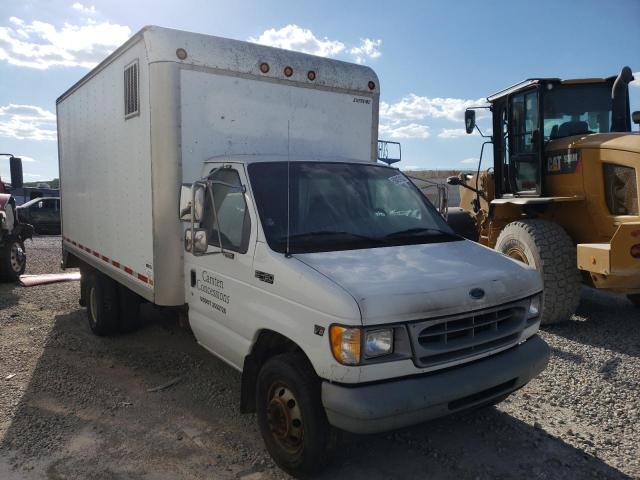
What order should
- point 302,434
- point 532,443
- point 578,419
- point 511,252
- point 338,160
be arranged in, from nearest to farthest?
point 302,434 < point 532,443 < point 578,419 < point 338,160 < point 511,252

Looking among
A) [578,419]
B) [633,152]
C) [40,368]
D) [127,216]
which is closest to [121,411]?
[40,368]

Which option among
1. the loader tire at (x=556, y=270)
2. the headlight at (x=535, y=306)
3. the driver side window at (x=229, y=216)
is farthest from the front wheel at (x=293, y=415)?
the loader tire at (x=556, y=270)

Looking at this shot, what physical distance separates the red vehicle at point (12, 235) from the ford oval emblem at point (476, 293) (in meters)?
9.80

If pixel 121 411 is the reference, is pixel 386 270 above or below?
above

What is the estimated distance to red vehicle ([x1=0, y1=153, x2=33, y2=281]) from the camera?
10.1m

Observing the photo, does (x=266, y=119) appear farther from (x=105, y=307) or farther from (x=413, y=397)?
(x=105, y=307)

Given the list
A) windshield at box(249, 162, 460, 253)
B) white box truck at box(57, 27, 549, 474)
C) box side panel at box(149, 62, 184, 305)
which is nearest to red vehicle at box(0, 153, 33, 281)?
white box truck at box(57, 27, 549, 474)

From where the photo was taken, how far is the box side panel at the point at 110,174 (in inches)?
184

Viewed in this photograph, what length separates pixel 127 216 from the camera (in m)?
5.21

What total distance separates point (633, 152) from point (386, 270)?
4332mm

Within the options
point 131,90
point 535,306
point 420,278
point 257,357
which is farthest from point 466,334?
point 131,90

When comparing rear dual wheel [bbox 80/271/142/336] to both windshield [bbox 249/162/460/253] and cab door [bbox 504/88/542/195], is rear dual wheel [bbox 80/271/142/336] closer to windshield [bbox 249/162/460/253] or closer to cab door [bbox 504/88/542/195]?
windshield [bbox 249/162/460/253]

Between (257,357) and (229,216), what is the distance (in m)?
1.10

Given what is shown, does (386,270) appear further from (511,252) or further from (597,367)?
(511,252)
